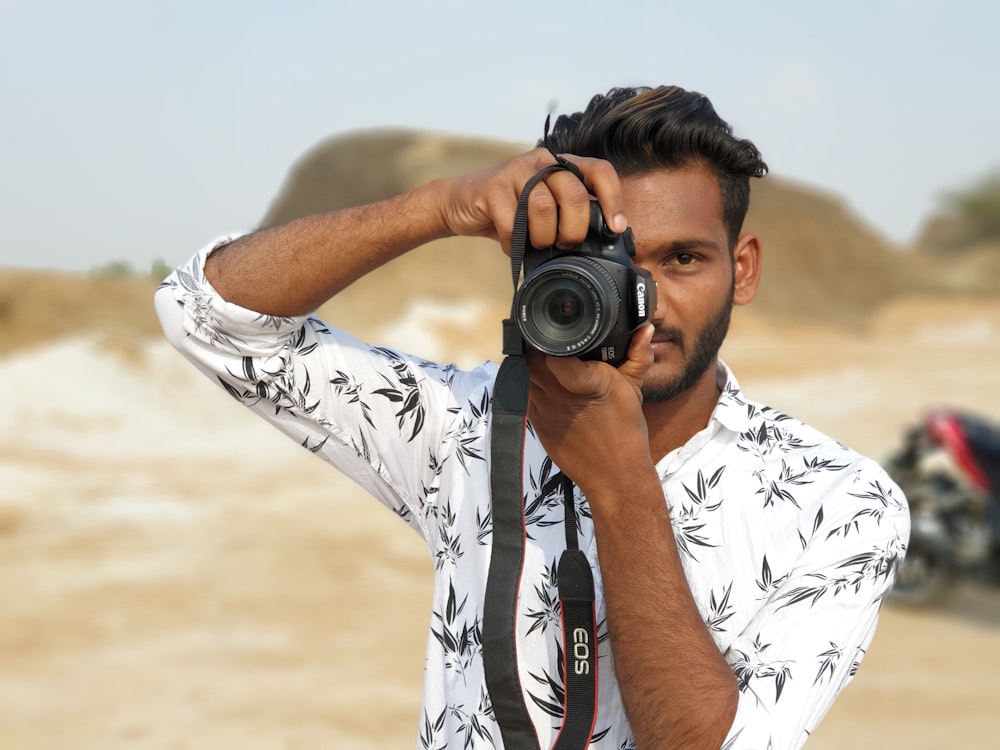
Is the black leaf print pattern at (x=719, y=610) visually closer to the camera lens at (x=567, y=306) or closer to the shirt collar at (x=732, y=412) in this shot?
the shirt collar at (x=732, y=412)

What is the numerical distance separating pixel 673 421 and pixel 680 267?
10.0 inches

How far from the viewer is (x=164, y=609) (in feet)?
22.1

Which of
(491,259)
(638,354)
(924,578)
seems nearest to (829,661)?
(638,354)

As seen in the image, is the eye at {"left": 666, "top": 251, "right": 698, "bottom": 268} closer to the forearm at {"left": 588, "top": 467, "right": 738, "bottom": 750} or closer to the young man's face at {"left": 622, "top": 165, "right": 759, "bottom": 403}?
the young man's face at {"left": 622, "top": 165, "right": 759, "bottom": 403}

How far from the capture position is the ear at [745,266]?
1994mm

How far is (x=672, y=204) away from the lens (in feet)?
5.90

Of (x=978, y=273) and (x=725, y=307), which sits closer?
(x=725, y=307)

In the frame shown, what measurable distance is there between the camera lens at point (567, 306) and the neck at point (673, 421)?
31 cm

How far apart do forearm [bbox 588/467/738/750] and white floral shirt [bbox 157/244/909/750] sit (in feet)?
0.18

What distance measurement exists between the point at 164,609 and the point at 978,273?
3633 cm

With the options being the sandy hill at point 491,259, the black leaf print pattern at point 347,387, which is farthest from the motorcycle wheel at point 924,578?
the sandy hill at point 491,259

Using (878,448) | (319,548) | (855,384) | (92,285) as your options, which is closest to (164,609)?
(319,548)

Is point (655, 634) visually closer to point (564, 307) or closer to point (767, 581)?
point (767, 581)

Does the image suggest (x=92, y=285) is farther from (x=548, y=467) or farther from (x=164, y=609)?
(x=548, y=467)
